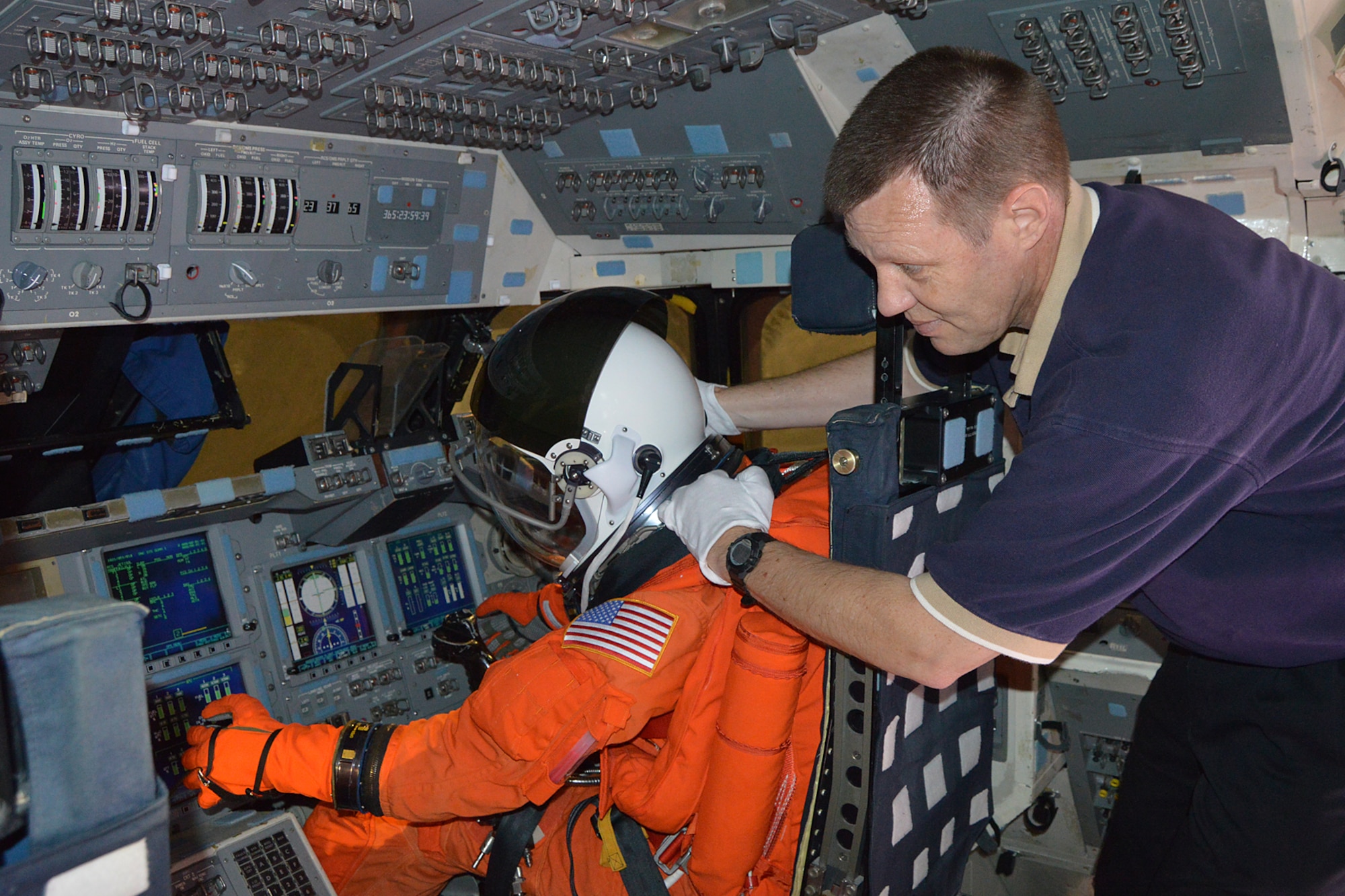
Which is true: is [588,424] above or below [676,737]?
above

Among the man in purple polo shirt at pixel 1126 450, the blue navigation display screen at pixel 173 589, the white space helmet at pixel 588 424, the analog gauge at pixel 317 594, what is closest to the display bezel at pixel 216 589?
the blue navigation display screen at pixel 173 589

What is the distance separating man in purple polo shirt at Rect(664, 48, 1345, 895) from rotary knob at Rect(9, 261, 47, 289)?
1765mm

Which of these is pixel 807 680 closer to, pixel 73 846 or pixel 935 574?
pixel 935 574

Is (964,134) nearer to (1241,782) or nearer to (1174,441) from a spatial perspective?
(1174,441)

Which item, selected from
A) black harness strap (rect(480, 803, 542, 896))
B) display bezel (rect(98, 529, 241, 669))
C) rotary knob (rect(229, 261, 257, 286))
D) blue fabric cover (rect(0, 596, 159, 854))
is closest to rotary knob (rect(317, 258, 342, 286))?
rotary knob (rect(229, 261, 257, 286))

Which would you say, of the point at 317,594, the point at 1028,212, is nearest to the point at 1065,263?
the point at 1028,212

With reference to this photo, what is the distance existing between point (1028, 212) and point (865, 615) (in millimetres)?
672

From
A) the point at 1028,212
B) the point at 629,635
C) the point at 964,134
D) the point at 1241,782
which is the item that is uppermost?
the point at 964,134

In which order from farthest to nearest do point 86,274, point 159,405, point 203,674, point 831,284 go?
point 159,405
point 203,674
point 86,274
point 831,284

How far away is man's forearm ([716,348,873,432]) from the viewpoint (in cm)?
250

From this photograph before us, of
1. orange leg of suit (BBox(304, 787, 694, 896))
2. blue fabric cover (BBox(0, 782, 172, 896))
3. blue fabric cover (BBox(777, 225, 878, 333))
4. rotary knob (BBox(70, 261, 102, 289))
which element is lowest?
orange leg of suit (BBox(304, 787, 694, 896))

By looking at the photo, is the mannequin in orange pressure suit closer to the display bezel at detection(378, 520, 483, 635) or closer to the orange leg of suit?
the orange leg of suit

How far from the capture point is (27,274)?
229 centimetres

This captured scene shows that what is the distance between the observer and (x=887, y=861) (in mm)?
1910
